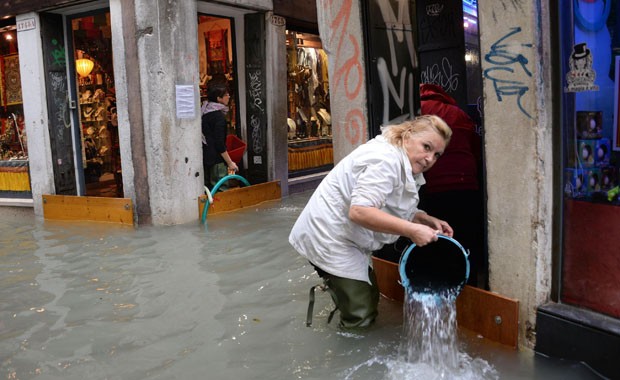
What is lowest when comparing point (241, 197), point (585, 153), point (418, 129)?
point (241, 197)

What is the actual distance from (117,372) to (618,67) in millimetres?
3421

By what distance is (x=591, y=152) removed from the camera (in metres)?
3.38

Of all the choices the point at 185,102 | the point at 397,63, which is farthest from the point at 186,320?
the point at 185,102

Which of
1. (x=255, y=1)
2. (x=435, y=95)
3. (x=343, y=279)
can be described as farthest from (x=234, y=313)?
(x=255, y=1)

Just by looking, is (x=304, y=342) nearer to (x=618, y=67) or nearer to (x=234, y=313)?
(x=234, y=313)

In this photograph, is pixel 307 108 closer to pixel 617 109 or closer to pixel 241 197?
pixel 241 197

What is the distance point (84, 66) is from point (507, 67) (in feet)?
27.5

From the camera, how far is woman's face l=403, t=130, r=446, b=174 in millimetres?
3500

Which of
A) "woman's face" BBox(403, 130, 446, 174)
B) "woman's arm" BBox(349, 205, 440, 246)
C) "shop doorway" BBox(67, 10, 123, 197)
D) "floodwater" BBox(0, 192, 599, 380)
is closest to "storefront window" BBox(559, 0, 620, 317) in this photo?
"floodwater" BBox(0, 192, 599, 380)

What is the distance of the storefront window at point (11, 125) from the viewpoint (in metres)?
9.62

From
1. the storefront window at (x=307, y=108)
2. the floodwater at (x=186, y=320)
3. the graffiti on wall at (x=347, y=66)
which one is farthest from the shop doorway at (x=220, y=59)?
the graffiti on wall at (x=347, y=66)

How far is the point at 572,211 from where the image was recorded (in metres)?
3.50

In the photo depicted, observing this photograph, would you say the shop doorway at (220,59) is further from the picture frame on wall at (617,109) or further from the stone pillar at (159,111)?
the picture frame on wall at (617,109)

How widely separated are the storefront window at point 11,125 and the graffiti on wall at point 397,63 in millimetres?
6903
